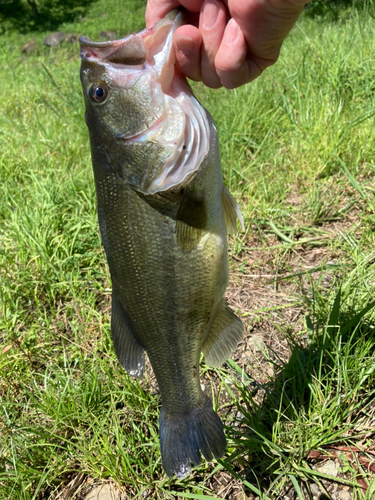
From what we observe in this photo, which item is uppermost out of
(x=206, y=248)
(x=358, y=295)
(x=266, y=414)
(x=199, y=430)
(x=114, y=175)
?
(x=114, y=175)

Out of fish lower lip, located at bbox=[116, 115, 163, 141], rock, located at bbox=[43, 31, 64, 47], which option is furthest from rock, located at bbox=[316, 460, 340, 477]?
rock, located at bbox=[43, 31, 64, 47]

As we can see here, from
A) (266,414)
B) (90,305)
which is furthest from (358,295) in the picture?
(90,305)

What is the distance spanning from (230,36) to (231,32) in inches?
0.6

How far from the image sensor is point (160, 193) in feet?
5.51

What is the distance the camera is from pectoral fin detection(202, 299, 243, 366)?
1.96m

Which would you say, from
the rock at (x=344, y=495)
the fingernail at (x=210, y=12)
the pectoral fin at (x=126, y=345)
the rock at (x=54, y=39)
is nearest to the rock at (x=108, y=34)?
the rock at (x=54, y=39)

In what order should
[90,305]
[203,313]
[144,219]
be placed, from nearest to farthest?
[144,219] < [203,313] < [90,305]

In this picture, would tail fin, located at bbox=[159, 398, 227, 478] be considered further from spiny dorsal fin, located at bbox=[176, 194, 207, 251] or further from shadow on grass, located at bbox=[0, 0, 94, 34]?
shadow on grass, located at bbox=[0, 0, 94, 34]

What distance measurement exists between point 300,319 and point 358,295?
17.4 inches

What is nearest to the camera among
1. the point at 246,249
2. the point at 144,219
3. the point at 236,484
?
the point at 144,219

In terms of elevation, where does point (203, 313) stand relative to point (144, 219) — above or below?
below

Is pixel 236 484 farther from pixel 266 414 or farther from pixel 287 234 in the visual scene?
pixel 287 234

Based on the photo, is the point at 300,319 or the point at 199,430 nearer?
the point at 199,430

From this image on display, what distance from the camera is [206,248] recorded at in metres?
1.74
